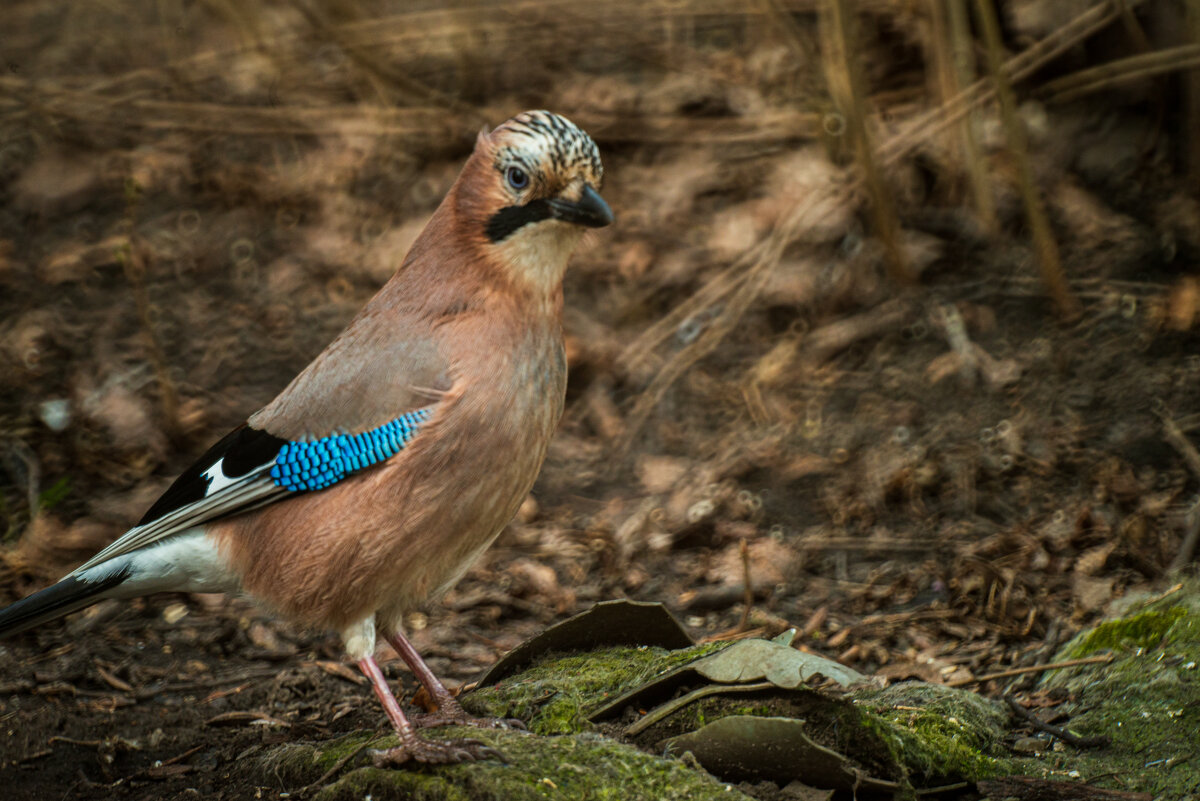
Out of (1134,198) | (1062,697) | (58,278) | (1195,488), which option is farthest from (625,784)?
(58,278)

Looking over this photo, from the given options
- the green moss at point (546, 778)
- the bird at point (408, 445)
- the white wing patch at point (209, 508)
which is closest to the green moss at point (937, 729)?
the green moss at point (546, 778)

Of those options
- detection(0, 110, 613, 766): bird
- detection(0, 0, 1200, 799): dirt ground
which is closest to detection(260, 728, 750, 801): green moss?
detection(0, 110, 613, 766): bird

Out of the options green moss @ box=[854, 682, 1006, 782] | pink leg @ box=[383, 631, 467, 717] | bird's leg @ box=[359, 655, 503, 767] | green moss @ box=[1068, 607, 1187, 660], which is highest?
bird's leg @ box=[359, 655, 503, 767]

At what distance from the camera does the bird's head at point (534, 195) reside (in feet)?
11.5

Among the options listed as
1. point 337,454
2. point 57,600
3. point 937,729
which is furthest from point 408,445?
point 937,729

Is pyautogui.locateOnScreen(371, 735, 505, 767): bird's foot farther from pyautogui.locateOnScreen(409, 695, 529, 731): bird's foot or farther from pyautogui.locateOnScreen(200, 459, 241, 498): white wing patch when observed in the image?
pyautogui.locateOnScreen(200, 459, 241, 498): white wing patch

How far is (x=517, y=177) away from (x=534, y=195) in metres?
0.07

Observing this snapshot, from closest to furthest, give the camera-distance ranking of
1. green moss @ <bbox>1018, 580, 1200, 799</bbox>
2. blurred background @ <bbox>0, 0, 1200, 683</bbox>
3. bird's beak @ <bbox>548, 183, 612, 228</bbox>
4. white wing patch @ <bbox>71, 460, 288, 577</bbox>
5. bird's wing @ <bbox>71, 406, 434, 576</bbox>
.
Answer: green moss @ <bbox>1018, 580, 1200, 799</bbox>
bird's beak @ <bbox>548, 183, 612, 228</bbox>
bird's wing @ <bbox>71, 406, 434, 576</bbox>
white wing patch @ <bbox>71, 460, 288, 577</bbox>
blurred background @ <bbox>0, 0, 1200, 683</bbox>

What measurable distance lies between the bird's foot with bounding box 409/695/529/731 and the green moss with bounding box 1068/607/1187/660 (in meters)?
1.83

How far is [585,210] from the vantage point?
11.5ft

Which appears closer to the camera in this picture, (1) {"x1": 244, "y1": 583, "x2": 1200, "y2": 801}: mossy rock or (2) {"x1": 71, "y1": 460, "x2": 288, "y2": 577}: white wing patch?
(1) {"x1": 244, "y1": 583, "x2": 1200, "y2": 801}: mossy rock

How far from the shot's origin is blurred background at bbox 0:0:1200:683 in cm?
526

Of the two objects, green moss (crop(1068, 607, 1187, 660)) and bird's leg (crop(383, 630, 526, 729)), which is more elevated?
bird's leg (crop(383, 630, 526, 729))

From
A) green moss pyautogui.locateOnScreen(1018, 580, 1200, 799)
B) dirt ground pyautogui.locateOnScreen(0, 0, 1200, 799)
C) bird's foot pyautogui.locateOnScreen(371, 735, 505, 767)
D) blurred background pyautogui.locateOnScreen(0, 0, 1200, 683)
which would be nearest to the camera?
bird's foot pyautogui.locateOnScreen(371, 735, 505, 767)
